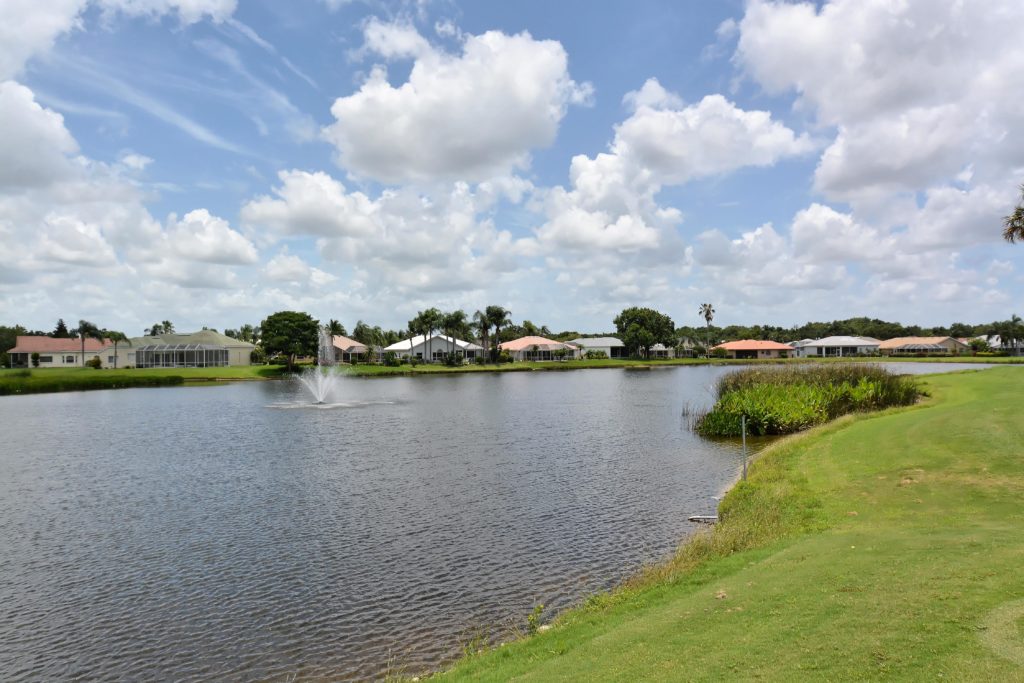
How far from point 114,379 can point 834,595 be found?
103 metres

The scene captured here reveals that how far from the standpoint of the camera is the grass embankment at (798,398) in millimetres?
38531

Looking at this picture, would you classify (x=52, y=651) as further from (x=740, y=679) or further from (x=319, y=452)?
(x=319, y=452)

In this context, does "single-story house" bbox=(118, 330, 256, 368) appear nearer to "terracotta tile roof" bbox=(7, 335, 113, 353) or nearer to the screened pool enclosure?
the screened pool enclosure

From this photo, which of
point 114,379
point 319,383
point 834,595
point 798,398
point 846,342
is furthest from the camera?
point 846,342

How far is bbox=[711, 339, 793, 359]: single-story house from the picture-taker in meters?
174

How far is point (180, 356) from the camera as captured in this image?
129 metres

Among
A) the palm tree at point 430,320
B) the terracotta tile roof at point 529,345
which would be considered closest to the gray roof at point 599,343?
the terracotta tile roof at point 529,345

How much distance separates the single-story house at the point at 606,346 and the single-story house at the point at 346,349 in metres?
54.9

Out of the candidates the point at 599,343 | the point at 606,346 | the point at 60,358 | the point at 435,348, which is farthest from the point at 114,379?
the point at 599,343

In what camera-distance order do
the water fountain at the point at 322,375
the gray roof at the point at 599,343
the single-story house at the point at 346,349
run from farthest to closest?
the gray roof at the point at 599,343 → the single-story house at the point at 346,349 → the water fountain at the point at 322,375

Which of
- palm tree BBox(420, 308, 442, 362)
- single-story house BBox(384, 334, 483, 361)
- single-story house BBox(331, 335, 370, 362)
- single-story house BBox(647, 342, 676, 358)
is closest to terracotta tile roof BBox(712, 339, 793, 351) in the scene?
single-story house BBox(647, 342, 676, 358)

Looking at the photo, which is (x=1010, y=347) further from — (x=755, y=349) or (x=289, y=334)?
(x=289, y=334)

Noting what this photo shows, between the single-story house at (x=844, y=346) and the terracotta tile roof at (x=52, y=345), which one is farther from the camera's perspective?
the single-story house at (x=844, y=346)

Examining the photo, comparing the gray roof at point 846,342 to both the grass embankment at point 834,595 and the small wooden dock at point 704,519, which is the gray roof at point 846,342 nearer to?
the grass embankment at point 834,595
